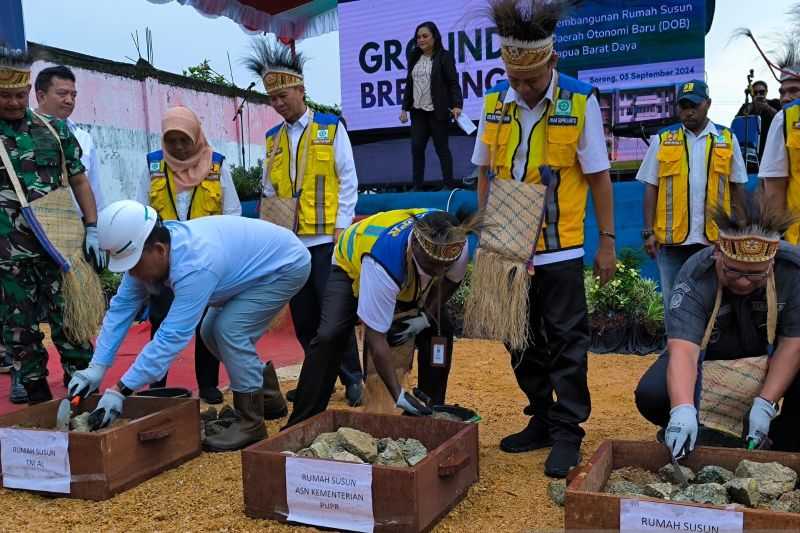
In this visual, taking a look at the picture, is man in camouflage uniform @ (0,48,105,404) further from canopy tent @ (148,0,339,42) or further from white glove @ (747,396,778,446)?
canopy tent @ (148,0,339,42)

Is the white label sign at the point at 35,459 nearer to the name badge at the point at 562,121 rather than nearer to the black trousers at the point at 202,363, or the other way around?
the black trousers at the point at 202,363

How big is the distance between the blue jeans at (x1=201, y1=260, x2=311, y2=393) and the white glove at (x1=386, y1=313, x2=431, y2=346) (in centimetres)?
59

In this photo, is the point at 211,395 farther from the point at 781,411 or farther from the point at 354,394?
the point at 781,411

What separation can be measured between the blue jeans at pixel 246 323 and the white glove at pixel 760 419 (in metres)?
1.92

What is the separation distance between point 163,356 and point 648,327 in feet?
12.2

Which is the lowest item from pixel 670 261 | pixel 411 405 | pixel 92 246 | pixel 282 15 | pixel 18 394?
pixel 18 394

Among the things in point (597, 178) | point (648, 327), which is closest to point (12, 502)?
point (597, 178)

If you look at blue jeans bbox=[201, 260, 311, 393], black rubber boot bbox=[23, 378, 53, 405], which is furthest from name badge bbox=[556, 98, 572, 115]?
black rubber boot bbox=[23, 378, 53, 405]

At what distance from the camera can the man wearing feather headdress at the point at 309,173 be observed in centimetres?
384

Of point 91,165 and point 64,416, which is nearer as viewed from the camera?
point 64,416

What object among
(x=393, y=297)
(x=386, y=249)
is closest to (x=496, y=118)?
(x=386, y=249)

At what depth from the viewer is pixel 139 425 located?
109 inches

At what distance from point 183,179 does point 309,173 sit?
2.12ft

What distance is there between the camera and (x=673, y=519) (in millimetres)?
1929
